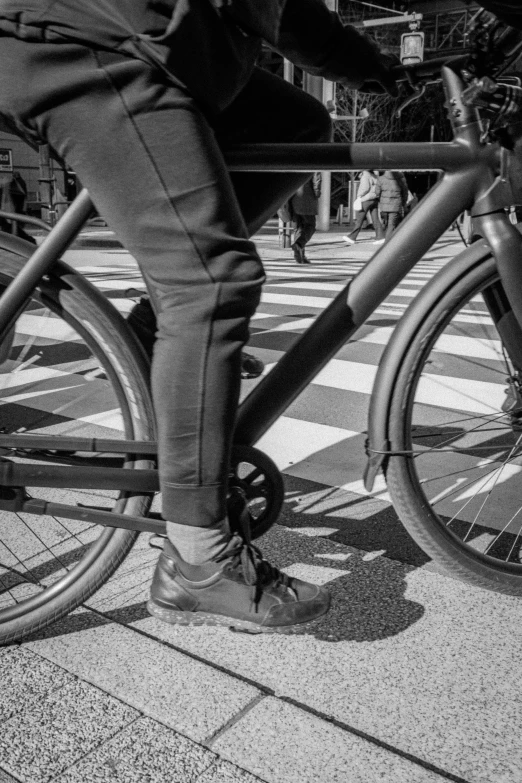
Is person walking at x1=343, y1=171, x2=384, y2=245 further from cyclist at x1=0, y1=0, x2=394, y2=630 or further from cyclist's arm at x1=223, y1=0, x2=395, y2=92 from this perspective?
cyclist at x1=0, y1=0, x2=394, y2=630

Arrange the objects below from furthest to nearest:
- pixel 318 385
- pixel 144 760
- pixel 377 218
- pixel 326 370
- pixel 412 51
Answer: pixel 377 218 → pixel 326 370 → pixel 318 385 → pixel 412 51 → pixel 144 760

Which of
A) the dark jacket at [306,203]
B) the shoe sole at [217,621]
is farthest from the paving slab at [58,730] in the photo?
the dark jacket at [306,203]

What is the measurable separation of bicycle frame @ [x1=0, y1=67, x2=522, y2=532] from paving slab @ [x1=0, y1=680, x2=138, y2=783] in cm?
39

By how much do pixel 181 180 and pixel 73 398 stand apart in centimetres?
102

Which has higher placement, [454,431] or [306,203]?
[454,431]

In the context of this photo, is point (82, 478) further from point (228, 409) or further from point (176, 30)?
point (176, 30)

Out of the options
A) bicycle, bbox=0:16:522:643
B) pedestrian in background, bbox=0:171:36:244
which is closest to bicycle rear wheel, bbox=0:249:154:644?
bicycle, bbox=0:16:522:643

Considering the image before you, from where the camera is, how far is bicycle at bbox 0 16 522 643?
1.85 m

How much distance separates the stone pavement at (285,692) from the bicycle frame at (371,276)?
354 mm

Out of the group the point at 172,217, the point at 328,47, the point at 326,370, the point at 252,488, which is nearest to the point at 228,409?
the point at 252,488

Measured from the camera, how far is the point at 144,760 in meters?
1.59

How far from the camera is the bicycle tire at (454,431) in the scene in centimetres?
194

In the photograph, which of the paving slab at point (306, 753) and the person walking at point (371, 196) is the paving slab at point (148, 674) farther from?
the person walking at point (371, 196)

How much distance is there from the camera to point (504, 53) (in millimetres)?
1848
